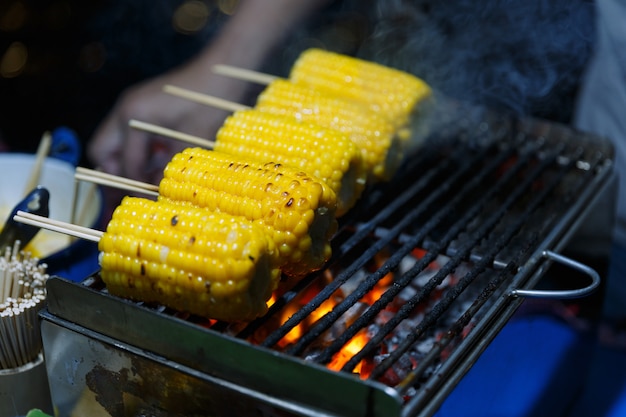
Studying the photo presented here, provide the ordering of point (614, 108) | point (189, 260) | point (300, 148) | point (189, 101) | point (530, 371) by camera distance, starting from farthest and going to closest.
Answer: point (614, 108) < point (189, 101) < point (530, 371) < point (300, 148) < point (189, 260)

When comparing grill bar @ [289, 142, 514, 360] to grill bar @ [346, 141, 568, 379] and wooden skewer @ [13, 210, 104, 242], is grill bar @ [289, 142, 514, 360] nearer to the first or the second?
grill bar @ [346, 141, 568, 379]

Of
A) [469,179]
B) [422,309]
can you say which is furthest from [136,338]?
[469,179]

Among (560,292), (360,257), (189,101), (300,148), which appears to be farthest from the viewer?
(189,101)

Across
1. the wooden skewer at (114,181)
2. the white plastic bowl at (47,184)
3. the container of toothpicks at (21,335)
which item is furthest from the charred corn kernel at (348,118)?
the container of toothpicks at (21,335)

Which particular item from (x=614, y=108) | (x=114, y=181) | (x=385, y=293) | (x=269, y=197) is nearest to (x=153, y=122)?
(x=114, y=181)

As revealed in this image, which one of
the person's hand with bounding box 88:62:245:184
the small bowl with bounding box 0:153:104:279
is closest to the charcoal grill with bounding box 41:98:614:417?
the small bowl with bounding box 0:153:104:279

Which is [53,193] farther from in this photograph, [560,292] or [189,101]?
[560,292]

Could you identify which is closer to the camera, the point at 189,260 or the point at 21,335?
the point at 189,260
